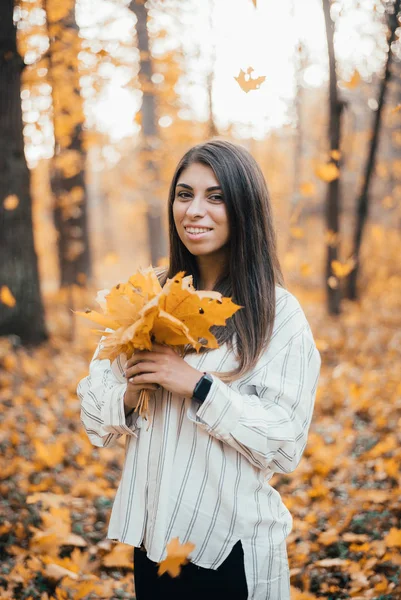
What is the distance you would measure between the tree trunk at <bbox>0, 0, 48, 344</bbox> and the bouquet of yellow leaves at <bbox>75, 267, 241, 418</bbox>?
4737 millimetres

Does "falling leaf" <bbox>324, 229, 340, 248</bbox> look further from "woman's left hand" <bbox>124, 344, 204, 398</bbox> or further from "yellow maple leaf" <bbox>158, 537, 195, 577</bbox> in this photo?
"yellow maple leaf" <bbox>158, 537, 195, 577</bbox>

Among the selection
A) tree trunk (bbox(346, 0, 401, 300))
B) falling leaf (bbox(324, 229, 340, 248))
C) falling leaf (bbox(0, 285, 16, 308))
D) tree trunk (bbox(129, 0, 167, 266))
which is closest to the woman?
falling leaf (bbox(0, 285, 16, 308))

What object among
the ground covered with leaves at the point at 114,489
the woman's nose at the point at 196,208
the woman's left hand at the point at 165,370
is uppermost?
the woman's nose at the point at 196,208

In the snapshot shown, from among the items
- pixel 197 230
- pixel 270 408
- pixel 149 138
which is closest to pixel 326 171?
pixel 197 230

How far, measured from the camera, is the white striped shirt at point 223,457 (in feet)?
5.40

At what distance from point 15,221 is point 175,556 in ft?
17.3

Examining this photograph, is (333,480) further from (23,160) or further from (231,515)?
(23,160)

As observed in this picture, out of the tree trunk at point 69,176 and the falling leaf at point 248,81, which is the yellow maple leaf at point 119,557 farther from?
the tree trunk at point 69,176

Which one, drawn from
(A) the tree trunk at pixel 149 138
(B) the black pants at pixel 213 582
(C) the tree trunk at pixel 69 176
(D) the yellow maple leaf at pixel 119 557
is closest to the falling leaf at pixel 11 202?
(C) the tree trunk at pixel 69 176

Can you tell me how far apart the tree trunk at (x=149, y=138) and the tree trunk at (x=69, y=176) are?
1410mm

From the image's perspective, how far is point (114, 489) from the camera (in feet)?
12.5

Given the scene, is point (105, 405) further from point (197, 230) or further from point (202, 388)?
point (197, 230)

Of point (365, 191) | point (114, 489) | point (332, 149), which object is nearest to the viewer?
point (114, 489)

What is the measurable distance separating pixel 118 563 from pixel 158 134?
9.42 meters
